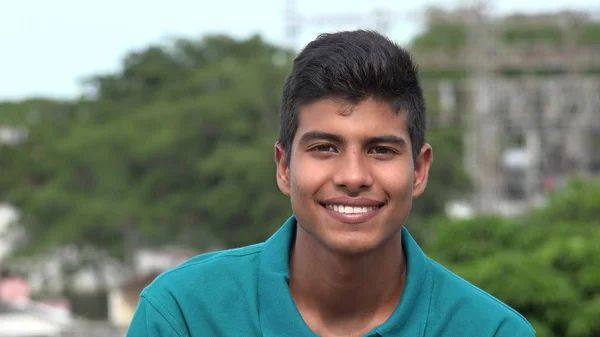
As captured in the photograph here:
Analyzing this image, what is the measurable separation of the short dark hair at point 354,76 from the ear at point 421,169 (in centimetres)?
4

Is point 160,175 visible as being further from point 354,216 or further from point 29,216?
point 354,216

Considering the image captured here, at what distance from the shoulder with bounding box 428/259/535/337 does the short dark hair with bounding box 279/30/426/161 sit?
0.35 m

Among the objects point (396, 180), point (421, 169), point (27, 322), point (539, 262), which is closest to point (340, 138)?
point (396, 180)

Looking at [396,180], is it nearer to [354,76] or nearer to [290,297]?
[354,76]

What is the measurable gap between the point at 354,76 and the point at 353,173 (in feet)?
0.72

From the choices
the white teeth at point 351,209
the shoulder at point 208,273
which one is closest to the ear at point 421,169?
the white teeth at point 351,209

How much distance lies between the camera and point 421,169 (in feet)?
12.0

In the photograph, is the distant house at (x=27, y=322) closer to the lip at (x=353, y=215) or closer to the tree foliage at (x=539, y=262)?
the tree foliage at (x=539, y=262)

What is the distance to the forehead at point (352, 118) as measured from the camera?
3441mm

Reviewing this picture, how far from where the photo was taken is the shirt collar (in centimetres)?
354

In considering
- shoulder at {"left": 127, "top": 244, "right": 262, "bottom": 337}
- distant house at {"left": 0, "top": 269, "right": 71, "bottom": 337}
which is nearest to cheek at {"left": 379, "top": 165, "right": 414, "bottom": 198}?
shoulder at {"left": 127, "top": 244, "right": 262, "bottom": 337}

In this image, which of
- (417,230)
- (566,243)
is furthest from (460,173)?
(566,243)

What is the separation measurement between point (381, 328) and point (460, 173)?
1802 inches

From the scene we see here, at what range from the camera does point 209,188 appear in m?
56.2
